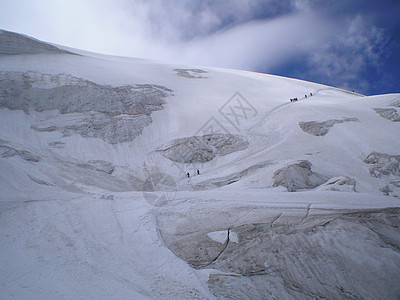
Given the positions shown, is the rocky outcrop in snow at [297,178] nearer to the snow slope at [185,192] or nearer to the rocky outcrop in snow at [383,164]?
the snow slope at [185,192]

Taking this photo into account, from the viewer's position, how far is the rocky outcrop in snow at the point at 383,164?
10062 mm

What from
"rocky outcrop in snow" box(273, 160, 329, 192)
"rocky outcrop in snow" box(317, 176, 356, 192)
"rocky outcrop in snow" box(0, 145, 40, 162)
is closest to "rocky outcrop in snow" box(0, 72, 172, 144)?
"rocky outcrop in snow" box(0, 145, 40, 162)

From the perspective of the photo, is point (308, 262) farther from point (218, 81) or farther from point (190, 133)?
point (218, 81)

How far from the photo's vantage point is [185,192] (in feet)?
25.8

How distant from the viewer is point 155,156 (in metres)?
13.6

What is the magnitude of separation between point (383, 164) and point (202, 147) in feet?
29.7

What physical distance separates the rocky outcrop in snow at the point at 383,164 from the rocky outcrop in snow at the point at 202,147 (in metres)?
6.18

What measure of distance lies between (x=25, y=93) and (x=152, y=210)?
14915mm

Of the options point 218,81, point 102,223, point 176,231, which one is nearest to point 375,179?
point 176,231

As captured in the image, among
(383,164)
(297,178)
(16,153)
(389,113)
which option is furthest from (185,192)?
(389,113)

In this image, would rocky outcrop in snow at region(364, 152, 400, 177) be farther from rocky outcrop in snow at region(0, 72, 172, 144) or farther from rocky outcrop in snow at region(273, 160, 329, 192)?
rocky outcrop in snow at region(0, 72, 172, 144)

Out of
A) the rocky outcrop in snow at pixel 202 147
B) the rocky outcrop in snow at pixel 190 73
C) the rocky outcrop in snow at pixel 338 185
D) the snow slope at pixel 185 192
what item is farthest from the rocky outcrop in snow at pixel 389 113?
the rocky outcrop in snow at pixel 190 73

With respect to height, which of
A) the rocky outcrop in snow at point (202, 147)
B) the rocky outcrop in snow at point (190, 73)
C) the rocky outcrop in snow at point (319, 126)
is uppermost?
the rocky outcrop in snow at point (190, 73)

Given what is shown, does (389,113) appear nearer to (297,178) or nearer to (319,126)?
(319,126)
